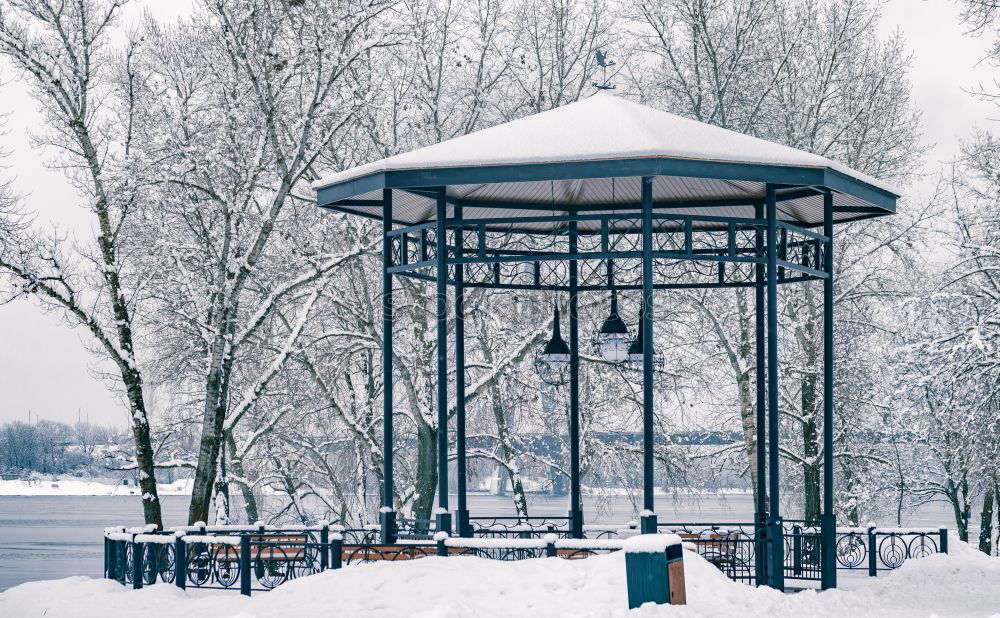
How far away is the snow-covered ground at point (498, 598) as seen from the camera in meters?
10.6

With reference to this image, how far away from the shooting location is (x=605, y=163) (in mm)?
11820

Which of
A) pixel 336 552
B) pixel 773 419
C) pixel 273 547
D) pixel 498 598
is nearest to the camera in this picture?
pixel 498 598

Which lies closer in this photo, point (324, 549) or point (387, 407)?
point (387, 407)

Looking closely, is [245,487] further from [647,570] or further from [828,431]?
[647,570]

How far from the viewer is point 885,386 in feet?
93.2

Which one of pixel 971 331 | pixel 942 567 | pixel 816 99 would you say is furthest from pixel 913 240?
pixel 942 567

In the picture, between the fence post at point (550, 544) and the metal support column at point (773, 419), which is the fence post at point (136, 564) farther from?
the metal support column at point (773, 419)

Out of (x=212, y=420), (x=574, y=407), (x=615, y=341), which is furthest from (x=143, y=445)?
(x=615, y=341)

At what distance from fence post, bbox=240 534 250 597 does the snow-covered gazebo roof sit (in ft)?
14.3

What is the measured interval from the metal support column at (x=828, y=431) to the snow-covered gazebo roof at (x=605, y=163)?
65 centimetres

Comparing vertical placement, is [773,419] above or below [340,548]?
above

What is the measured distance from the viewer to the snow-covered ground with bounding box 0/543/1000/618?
34.6 ft

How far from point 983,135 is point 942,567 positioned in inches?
614

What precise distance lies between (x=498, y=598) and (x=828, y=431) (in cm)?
584
